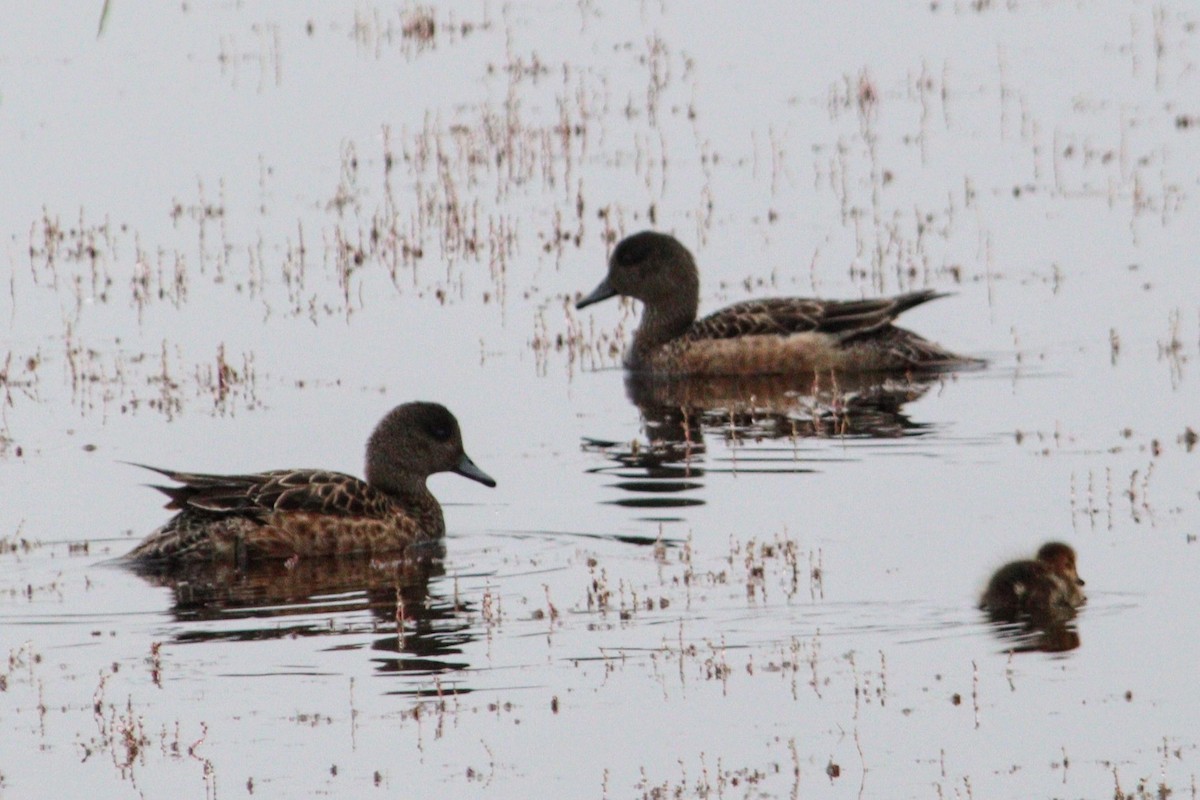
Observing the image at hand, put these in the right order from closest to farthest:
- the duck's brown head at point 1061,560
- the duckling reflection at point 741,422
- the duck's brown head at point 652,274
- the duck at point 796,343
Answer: the duck's brown head at point 1061,560 < the duckling reflection at point 741,422 < the duck at point 796,343 < the duck's brown head at point 652,274

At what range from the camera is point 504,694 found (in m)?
10.7

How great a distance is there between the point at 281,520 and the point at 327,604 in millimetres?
1269

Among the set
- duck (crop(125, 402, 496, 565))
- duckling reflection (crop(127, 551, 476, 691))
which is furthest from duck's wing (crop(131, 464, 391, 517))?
duckling reflection (crop(127, 551, 476, 691))

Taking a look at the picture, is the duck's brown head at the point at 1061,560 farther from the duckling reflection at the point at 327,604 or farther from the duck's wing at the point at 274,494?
the duck's wing at the point at 274,494

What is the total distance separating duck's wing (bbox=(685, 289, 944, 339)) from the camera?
19.5 meters

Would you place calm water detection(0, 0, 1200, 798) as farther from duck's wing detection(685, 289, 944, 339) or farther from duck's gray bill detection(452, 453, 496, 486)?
duck's wing detection(685, 289, 944, 339)

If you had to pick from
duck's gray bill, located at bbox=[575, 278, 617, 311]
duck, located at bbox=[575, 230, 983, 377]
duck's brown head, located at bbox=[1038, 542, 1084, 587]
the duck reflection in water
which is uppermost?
duck's gray bill, located at bbox=[575, 278, 617, 311]

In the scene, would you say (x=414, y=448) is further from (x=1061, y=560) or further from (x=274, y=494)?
(x=1061, y=560)

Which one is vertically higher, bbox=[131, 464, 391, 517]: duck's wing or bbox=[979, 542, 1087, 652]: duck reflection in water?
bbox=[131, 464, 391, 517]: duck's wing

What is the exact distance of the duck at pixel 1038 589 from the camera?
38.7 feet

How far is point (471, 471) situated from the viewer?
14.9 meters

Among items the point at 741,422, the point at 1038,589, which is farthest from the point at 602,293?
the point at 1038,589

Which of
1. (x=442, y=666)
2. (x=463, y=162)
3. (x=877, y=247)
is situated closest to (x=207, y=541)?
(x=442, y=666)

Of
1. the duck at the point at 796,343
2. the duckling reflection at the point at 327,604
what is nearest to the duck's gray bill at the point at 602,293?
the duck at the point at 796,343
